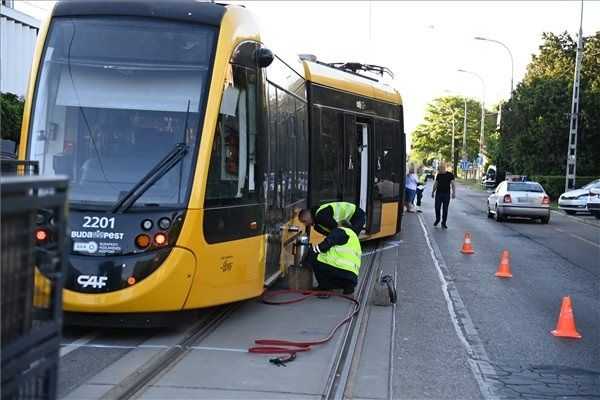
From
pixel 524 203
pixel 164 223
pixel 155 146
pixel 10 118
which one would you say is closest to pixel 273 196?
pixel 155 146

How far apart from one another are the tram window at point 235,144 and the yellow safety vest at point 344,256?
2024 mm

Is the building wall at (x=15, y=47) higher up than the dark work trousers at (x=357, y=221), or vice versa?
the building wall at (x=15, y=47)

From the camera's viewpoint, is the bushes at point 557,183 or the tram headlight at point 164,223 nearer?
the tram headlight at point 164,223

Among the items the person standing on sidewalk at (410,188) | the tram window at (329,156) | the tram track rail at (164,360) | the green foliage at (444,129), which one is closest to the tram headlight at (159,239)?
the tram track rail at (164,360)

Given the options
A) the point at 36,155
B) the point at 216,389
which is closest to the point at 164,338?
the point at 216,389

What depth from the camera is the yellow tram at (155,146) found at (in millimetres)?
6645

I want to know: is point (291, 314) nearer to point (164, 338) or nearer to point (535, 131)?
point (164, 338)

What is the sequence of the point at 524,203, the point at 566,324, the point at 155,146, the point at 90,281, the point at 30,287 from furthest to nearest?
the point at 524,203, the point at 566,324, the point at 155,146, the point at 90,281, the point at 30,287

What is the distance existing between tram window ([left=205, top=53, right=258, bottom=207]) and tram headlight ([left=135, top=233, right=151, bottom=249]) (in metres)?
0.65

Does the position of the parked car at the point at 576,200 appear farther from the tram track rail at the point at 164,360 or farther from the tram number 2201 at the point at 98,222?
the tram number 2201 at the point at 98,222

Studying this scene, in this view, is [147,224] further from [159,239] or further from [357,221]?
[357,221]

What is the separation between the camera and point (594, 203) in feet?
95.9

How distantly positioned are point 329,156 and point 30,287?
9861mm

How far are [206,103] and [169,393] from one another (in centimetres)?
280
